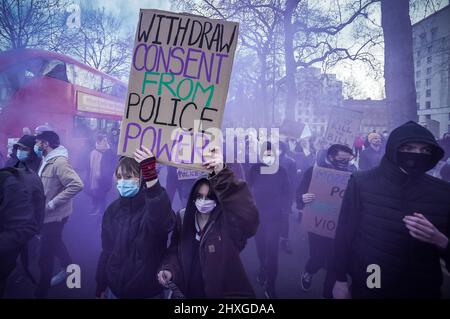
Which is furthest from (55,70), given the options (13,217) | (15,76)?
(13,217)

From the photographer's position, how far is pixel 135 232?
1788 millimetres

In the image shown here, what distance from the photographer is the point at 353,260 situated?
201 cm

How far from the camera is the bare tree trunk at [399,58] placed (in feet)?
9.89

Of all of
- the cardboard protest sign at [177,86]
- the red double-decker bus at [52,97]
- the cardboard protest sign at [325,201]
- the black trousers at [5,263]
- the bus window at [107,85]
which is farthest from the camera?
the bus window at [107,85]

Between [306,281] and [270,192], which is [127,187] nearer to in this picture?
[270,192]

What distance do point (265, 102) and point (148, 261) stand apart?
39.8ft

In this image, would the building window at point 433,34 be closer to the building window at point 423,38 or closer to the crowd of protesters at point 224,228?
the building window at point 423,38

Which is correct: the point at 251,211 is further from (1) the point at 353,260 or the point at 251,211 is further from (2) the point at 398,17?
(2) the point at 398,17

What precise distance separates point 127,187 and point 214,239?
2.48ft

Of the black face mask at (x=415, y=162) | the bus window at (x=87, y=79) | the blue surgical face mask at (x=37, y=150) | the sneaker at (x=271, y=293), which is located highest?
the bus window at (x=87, y=79)

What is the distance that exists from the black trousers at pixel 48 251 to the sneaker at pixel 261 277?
94.4 inches

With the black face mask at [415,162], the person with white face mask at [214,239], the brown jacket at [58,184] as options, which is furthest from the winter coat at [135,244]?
the black face mask at [415,162]

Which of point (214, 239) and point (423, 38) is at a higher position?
point (423, 38)
